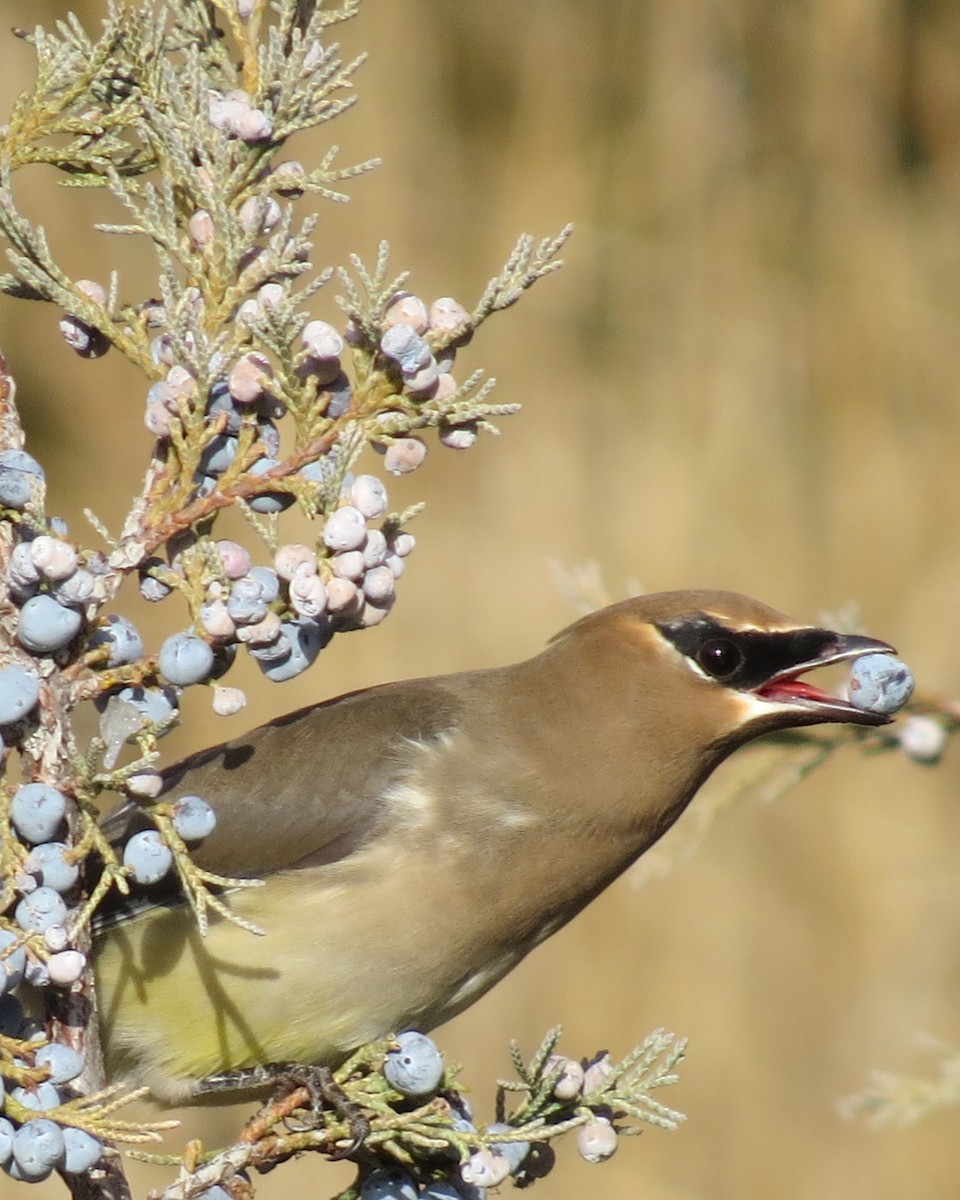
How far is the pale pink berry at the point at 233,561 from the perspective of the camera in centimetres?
256

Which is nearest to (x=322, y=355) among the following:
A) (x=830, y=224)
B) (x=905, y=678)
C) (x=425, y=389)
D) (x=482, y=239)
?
(x=425, y=389)

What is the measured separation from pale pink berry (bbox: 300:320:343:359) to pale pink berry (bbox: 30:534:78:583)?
502mm

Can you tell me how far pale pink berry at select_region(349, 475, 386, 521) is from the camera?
8.59 feet

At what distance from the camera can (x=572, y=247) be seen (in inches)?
344

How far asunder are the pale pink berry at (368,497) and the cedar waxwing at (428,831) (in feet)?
3.46

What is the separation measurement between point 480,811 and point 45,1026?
3.81 ft

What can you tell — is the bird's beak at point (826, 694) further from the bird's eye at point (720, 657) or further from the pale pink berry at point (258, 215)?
the pale pink berry at point (258, 215)

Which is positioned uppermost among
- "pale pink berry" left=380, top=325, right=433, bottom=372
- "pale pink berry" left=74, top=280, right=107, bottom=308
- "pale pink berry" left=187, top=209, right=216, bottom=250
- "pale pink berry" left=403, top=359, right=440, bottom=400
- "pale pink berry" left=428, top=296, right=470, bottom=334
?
"pale pink berry" left=187, top=209, right=216, bottom=250

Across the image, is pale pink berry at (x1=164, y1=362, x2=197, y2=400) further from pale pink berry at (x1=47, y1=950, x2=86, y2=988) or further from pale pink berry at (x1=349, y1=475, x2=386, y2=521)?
pale pink berry at (x1=47, y1=950, x2=86, y2=988)

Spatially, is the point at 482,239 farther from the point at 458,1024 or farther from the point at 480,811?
the point at 480,811

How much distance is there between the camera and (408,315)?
2715 mm

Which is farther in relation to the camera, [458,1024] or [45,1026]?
[458,1024]

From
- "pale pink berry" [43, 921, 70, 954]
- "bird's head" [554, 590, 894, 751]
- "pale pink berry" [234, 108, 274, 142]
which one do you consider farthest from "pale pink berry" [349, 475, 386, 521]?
"bird's head" [554, 590, 894, 751]

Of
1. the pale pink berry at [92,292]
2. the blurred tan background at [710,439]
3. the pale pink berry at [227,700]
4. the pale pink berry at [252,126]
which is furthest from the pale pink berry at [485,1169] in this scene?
the blurred tan background at [710,439]
